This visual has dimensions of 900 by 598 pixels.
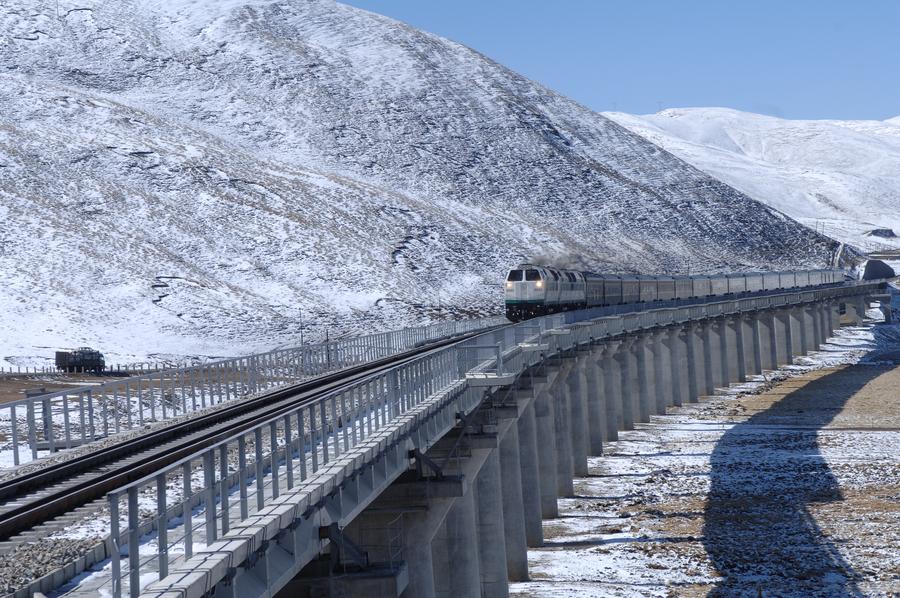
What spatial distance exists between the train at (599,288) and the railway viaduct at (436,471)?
4336mm

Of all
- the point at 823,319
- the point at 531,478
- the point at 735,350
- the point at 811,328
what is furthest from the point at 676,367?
the point at 823,319

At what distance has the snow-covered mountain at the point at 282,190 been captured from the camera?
100 meters

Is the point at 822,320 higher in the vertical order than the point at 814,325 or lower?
higher

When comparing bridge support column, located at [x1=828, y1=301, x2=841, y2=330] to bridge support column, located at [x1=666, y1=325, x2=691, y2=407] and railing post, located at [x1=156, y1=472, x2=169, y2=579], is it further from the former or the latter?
railing post, located at [x1=156, y1=472, x2=169, y2=579]

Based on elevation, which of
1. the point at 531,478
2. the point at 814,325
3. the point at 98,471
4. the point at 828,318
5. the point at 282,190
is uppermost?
the point at 282,190

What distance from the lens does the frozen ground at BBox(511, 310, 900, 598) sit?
1288 inches

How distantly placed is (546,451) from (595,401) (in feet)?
47.9

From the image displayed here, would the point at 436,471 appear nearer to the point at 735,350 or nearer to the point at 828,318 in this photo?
the point at 735,350

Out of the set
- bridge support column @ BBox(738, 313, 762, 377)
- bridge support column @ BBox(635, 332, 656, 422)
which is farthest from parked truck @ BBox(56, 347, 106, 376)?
bridge support column @ BBox(738, 313, 762, 377)

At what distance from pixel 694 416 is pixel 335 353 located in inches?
1184

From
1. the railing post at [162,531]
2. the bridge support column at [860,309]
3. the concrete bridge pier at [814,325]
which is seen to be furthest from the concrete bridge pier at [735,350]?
the railing post at [162,531]

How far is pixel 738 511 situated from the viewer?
41469 mm

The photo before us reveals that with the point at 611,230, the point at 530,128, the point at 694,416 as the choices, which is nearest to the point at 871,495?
the point at 694,416

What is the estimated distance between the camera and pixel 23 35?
177 metres
